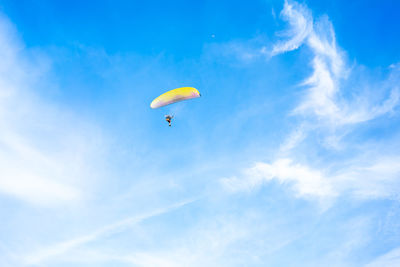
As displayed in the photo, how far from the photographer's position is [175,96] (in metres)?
75.8

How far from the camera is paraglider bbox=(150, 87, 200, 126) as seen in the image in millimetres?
75125

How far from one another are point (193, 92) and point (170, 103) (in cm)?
590

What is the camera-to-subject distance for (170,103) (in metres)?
77.3

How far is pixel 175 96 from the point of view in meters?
75.8

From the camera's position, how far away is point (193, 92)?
75.0 metres

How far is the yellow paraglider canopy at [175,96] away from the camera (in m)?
75.1

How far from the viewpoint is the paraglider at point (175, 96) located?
75.1m

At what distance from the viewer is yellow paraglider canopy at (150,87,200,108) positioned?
7512cm
